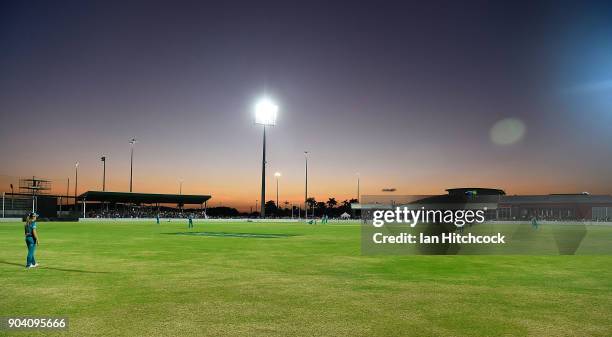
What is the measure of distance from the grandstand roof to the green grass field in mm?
80954

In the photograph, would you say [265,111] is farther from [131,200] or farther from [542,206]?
[542,206]

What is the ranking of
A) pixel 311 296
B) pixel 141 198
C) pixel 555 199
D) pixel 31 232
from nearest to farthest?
pixel 311 296
pixel 31 232
pixel 141 198
pixel 555 199

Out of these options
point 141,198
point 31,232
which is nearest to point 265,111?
point 141,198

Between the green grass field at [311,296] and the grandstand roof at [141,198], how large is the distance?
81.0 meters

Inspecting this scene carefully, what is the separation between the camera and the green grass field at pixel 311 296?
873 centimetres

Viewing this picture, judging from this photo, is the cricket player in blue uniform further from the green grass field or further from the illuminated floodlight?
the illuminated floodlight

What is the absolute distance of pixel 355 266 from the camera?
17828 mm

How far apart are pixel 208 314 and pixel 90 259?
12.0m

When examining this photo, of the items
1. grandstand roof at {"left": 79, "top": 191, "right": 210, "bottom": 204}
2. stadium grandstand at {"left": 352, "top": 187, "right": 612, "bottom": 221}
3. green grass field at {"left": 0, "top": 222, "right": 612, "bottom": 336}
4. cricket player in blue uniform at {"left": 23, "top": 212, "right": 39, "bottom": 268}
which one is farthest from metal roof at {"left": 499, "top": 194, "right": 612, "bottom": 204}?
cricket player in blue uniform at {"left": 23, "top": 212, "right": 39, "bottom": 268}

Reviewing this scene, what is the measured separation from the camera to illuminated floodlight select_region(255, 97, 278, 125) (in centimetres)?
9494

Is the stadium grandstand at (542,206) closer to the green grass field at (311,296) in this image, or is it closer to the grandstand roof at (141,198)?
the grandstand roof at (141,198)

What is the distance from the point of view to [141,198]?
341ft

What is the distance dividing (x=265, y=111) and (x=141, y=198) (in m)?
33.1

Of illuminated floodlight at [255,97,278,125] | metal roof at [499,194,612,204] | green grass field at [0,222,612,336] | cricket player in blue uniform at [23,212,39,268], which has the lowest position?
green grass field at [0,222,612,336]
